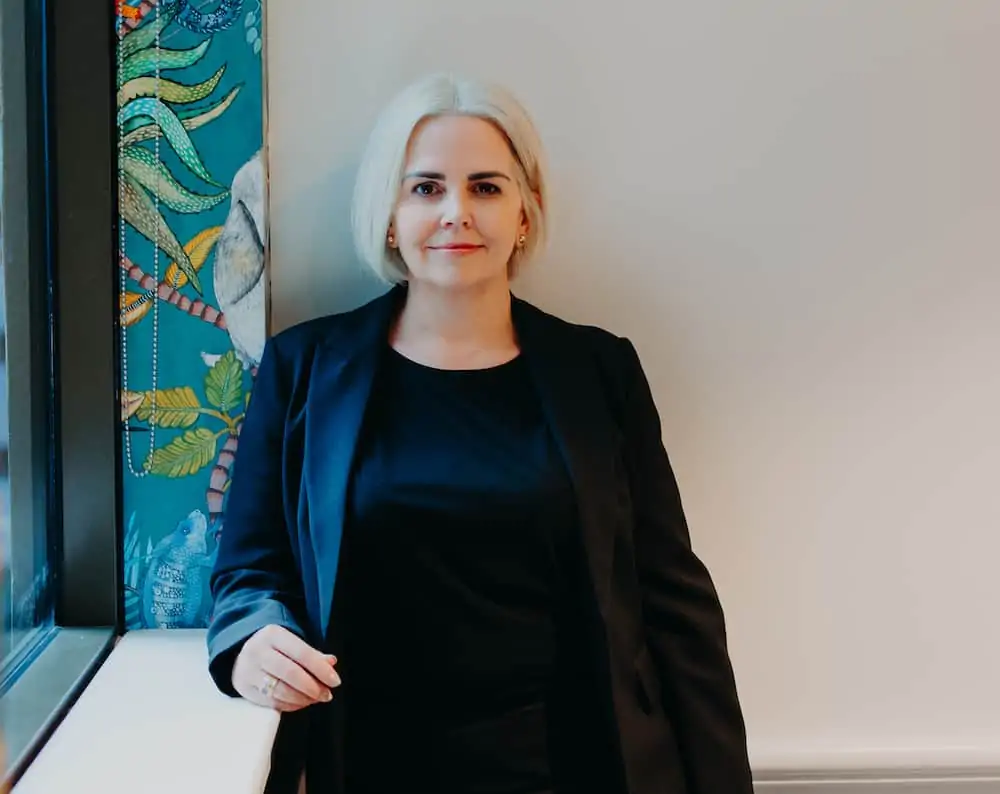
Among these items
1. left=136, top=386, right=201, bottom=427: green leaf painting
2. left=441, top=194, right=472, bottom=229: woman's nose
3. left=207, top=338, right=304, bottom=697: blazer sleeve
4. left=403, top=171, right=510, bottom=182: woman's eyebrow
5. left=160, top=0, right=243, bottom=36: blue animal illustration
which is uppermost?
left=160, top=0, right=243, bottom=36: blue animal illustration

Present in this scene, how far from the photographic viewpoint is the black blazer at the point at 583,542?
117 cm

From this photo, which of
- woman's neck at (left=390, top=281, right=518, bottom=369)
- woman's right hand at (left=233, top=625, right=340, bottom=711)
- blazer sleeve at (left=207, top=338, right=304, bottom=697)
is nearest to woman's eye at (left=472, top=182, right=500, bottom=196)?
woman's neck at (left=390, top=281, right=518, bottom=369)

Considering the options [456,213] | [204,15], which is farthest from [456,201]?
[204,15]

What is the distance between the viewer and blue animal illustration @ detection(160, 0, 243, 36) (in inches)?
49.6

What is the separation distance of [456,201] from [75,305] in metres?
0.49

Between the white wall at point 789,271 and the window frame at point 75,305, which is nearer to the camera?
the window frame at point 75,305

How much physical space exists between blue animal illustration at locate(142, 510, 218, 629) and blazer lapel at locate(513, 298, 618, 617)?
0.47 m

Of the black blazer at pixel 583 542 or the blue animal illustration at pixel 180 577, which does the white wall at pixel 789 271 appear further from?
the blue animal illustration at pixel 180 577

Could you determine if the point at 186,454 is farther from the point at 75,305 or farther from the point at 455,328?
the point at 455,328

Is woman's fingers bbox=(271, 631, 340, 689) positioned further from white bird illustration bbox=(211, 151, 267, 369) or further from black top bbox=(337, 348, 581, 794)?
white bird illustration bbox=(211, 151, 267, 369)

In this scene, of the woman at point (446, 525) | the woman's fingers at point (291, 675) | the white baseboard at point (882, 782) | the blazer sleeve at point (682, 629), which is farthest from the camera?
the white baseboard at point (882, 782)

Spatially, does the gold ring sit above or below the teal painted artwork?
below

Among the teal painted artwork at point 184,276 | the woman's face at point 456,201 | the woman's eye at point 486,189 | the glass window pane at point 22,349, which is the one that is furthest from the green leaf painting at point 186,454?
the woman's eye at point 486,189

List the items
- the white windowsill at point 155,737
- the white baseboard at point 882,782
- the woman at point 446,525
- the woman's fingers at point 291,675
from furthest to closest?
1. the white baseboard at point 882,782
2. the woman at point 446,525
3. the woman's fingers at point 291,675
4. the white windowsill at point 155,737
